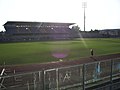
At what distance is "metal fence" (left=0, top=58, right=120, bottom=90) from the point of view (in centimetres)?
583

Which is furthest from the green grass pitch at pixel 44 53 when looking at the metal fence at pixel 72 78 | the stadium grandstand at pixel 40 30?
the stadium grandstand at pixel 40 30

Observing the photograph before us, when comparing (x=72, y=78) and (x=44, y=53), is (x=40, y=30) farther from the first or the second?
(x=72, y=78)

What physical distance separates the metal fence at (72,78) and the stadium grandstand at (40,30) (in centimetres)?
7441

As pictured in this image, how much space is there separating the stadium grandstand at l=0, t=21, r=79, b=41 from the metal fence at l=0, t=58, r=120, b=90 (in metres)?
74.4

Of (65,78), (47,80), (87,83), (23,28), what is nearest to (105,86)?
(87,83)

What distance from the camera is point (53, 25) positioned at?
9669 centimetres

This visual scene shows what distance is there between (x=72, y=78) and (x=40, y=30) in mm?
86773

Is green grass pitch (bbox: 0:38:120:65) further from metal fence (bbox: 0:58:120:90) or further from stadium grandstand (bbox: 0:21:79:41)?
stadium grandstand (bbox: 0:21:79:41)

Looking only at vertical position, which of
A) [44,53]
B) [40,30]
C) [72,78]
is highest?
[40,30]

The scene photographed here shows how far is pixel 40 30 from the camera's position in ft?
305

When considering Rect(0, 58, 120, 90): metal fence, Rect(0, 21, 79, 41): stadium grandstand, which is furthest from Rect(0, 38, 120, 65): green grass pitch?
Rect(0, 21, 79, 41): stadium grandstand

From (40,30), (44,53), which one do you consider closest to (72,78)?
(44,53)

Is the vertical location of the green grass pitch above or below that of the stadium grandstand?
below

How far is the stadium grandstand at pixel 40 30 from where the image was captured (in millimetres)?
85775
